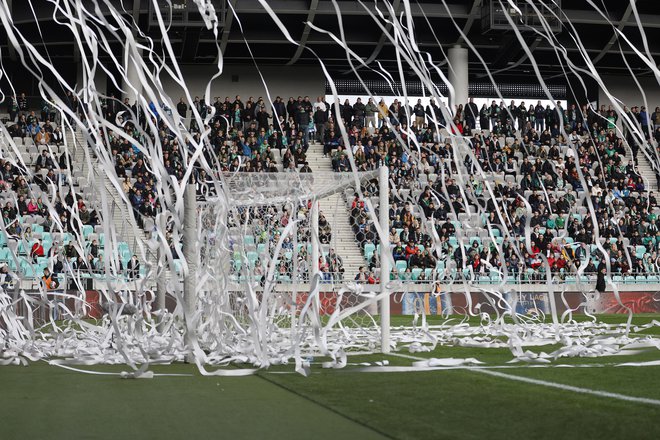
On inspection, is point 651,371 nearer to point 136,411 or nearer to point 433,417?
point 433,417

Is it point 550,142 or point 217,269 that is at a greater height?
point 550,142

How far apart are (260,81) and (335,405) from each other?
30.0m

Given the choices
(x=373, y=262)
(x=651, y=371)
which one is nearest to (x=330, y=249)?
(x=373, y=262)

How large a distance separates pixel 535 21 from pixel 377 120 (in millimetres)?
5692

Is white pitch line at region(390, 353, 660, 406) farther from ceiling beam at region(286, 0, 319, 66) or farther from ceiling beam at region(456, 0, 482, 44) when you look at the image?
ceiling beam at region(456, 0, 482, 44)

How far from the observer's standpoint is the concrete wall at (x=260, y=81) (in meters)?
34.7

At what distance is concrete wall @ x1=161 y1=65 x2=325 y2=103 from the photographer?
3469 cm

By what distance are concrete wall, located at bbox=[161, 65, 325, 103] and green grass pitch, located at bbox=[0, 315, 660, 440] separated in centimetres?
2759

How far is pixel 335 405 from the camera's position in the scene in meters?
5.38

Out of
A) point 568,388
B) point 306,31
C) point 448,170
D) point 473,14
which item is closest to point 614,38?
point 473,14

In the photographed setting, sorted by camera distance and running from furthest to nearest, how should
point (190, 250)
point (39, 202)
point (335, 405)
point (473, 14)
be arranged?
point (473, 14) → point (39, 202) → point (190, 250) → point (335, 405)

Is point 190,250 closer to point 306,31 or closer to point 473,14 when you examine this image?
point 306,31

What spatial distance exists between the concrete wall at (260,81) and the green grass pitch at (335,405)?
27.6m

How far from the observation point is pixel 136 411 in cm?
528
